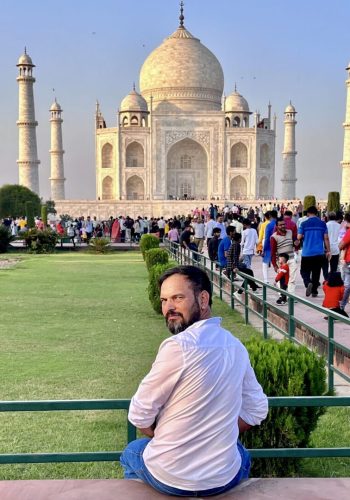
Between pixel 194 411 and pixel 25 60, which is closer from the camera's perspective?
pixel 194 411

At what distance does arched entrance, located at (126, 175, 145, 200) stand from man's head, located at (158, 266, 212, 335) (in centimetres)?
3996

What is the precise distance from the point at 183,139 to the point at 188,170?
7.84 feet

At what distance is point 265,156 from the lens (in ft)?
140

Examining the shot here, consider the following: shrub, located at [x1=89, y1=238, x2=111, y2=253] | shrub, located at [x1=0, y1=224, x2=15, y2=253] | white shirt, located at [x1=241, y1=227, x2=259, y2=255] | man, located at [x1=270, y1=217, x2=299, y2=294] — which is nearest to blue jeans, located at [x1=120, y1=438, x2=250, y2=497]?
man, located at [x1=270, y1=217, x2=299, y2=294]

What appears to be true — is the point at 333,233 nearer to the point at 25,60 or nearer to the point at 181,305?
the point at 181,305

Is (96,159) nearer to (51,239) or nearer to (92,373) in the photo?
(51,239)

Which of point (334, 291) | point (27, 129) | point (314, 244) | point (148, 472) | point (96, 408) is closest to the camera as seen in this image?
point (148, 472)

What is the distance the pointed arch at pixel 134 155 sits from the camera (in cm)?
4160

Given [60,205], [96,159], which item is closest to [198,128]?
[96,159]

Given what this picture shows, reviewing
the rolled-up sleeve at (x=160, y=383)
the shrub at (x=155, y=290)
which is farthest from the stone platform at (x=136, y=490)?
the shrub at (x=155, y=290)

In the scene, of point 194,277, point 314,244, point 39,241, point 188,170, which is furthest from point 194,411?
point 188,170

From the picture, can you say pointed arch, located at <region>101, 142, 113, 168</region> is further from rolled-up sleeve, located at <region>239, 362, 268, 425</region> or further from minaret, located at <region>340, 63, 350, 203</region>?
rolled-up sleeve, located at <region>239, 362, 268, 425</region>

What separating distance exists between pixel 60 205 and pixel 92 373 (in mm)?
34777

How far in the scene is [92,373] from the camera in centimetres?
523
